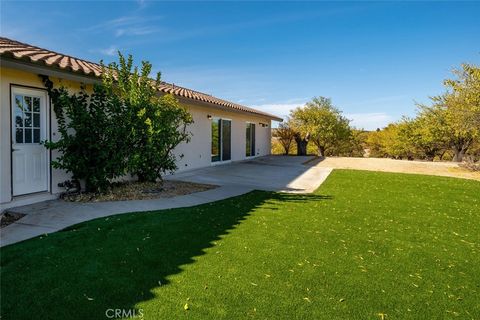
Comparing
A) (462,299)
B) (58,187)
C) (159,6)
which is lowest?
(462,299)

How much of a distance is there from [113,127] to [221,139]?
8859 mm

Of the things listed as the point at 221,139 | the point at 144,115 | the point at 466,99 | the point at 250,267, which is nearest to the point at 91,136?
the point at 144,115

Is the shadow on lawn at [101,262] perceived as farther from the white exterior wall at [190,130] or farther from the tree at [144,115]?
the tree at [144,115]

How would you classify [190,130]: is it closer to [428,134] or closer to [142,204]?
[142,204]

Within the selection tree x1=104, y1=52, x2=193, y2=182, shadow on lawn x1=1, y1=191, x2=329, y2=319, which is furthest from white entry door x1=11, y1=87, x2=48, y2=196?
shadow on lawn x1=1, y1=191, x2=329, y2=319

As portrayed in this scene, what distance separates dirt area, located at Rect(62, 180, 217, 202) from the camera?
7734 mm

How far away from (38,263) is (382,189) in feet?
31.3

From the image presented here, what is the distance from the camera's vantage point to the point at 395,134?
27.8m

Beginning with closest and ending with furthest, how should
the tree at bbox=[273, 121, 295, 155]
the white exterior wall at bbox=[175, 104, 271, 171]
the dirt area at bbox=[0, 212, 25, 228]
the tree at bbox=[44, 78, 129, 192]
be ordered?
1. the dirt area at bbox=[0, 212, 25, 228]
2. the tree at bbox=[44, 78, 129, 192]
3. the white exterior wall at bbox=[175, 104, 271, 171]
4. the tree at bbox=[273, 121, 295, 155]

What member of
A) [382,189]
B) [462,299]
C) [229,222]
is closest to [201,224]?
[229,222]

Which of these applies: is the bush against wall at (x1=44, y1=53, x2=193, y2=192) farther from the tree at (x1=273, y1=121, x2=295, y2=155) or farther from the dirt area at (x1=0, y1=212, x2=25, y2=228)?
the tree at (x1=273, y1=121, x2=295, y2=155)

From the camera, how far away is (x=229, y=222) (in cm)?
589

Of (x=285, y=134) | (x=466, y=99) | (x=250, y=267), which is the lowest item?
(x=250, y=267)

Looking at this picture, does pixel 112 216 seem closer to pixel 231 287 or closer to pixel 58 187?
pixel 58 187
